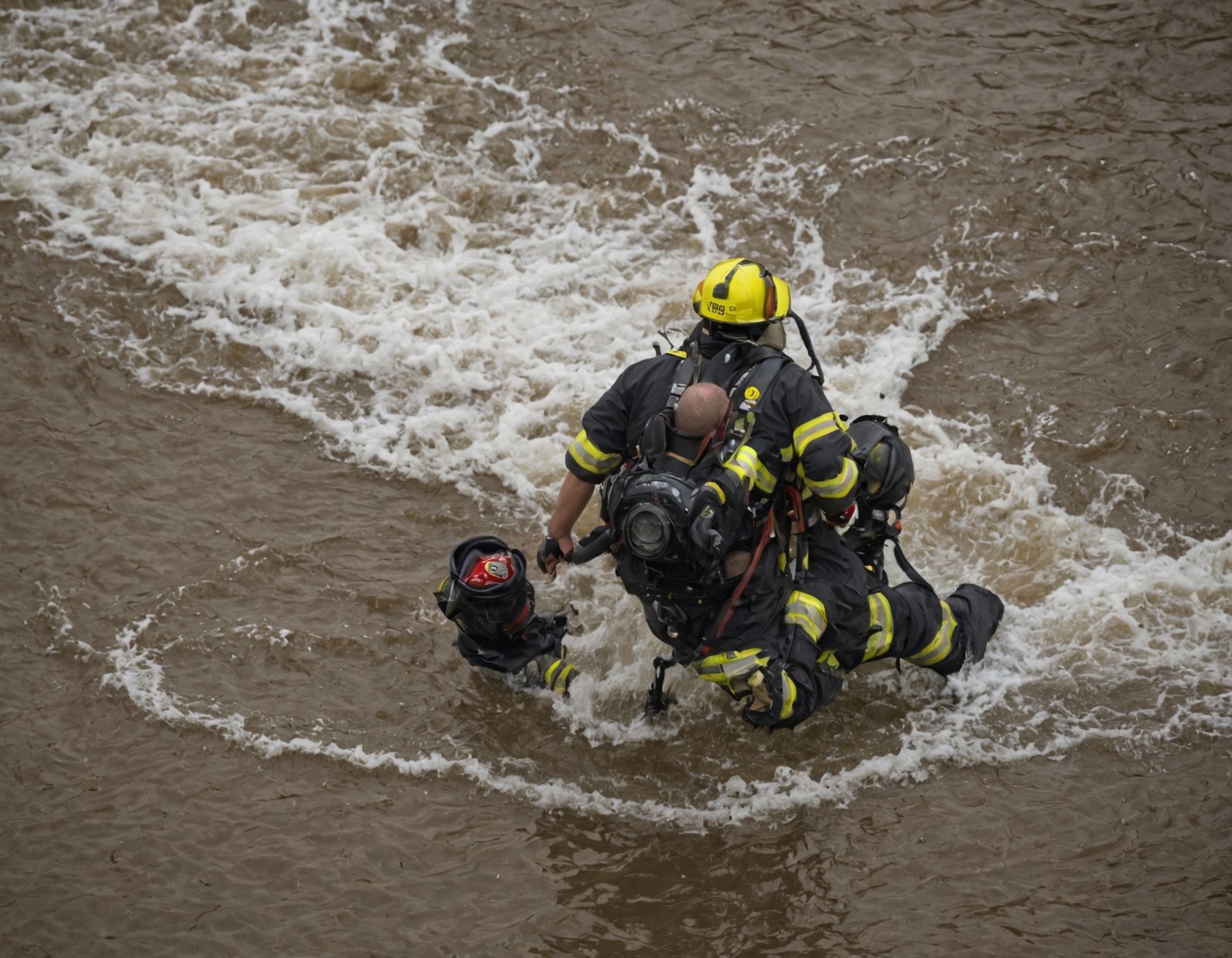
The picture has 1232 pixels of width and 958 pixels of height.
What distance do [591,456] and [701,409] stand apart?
721mm

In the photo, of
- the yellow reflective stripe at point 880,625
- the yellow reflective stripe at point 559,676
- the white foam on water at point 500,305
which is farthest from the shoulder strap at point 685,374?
the white foam on water at point 500,305

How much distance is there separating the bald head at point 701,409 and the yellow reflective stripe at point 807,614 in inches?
36.1

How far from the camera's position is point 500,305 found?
27.1 ft

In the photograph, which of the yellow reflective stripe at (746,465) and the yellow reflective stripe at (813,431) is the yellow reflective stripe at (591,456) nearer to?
the yellow reflective stripe at (746,465)

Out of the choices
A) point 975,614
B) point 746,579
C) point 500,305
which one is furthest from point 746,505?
point 500,305

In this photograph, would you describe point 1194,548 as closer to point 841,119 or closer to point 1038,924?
point 1038,924

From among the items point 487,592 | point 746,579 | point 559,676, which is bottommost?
point 559,676

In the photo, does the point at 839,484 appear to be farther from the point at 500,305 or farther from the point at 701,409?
the point at 500,305

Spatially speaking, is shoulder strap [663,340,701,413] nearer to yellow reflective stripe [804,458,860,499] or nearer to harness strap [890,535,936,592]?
yellow reflective stripe [804,458,860,499]

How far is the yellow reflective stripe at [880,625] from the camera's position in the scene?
534 cm

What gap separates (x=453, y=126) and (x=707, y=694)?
5.97 meters

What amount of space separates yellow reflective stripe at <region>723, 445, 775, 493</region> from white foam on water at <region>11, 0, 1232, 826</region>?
151 cm

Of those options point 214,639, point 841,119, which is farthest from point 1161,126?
point 214,639

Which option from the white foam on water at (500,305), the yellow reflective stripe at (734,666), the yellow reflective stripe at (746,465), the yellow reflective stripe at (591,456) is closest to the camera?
the yellow reflective stripe at (746,465)
